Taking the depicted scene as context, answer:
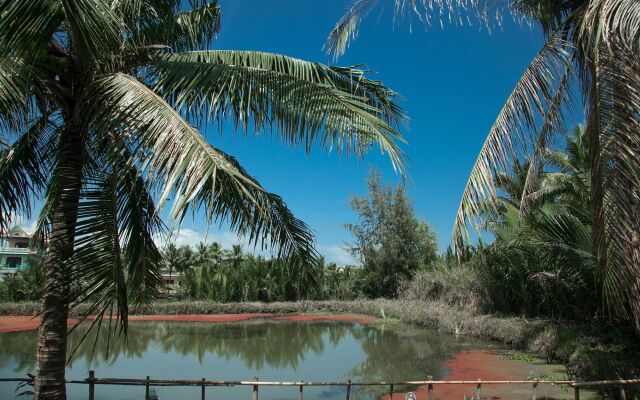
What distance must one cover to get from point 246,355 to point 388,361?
450 cm

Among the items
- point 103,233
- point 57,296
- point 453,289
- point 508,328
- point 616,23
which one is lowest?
point 508,328

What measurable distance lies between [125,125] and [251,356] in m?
13.1

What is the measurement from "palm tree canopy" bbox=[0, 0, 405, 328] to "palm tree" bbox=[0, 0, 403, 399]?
0.01 m

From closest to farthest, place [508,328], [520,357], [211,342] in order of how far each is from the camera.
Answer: [520,357] → [508,328] → [211,342]

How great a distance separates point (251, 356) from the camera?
1557 centimetres

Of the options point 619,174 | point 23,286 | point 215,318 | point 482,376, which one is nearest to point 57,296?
point 619,174

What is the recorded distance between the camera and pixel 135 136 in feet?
12.2

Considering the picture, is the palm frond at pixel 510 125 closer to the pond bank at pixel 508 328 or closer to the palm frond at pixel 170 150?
the palm frond at pixel 170 150

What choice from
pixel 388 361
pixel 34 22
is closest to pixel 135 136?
pixel 34 22

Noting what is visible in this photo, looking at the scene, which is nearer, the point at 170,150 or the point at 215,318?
the point at 170,150

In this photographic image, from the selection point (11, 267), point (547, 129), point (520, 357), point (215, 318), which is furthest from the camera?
point (11, 267)

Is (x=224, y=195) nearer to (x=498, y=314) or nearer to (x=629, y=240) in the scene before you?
(x=629, y=240)

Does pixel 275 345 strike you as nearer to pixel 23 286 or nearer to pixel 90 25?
pixel 90 25

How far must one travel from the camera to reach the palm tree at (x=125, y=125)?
3529mm
